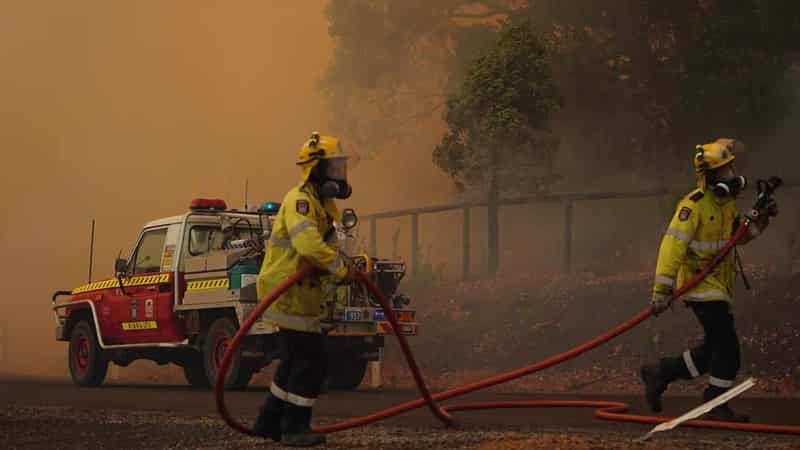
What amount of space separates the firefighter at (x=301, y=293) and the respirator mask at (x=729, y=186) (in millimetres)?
2680

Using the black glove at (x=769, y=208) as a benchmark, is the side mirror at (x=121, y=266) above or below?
below

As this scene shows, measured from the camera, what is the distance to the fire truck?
47.8 ft

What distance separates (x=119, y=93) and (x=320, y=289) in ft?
117

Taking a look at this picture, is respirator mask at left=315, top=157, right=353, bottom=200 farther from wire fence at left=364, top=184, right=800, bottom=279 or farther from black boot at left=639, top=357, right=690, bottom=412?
wire fence at left=364, top=184, right=800, bottom=279

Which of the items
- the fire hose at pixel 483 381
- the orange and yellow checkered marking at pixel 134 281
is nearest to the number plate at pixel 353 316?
the orange and yellow checkered marking at pixel 134 281

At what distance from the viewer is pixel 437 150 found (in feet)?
71.8

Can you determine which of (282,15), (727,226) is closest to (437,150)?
(727,226)

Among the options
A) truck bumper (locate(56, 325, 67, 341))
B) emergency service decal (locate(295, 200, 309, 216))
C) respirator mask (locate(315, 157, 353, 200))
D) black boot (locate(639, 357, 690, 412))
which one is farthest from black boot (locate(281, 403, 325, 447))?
truck bumper (locate(56, 325, 67, 341))

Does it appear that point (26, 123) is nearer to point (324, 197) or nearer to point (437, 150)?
point (437, 150)

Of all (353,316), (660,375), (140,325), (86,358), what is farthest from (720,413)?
(86,358)

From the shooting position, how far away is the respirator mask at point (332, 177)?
8.16 m

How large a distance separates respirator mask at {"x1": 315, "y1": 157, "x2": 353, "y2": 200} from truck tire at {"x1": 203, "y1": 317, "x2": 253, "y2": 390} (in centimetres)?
672

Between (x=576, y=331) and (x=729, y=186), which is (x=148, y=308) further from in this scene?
(x=729, y=186)

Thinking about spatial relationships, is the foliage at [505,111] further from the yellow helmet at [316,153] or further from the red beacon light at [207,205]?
the yellow helmet at [316,153]
